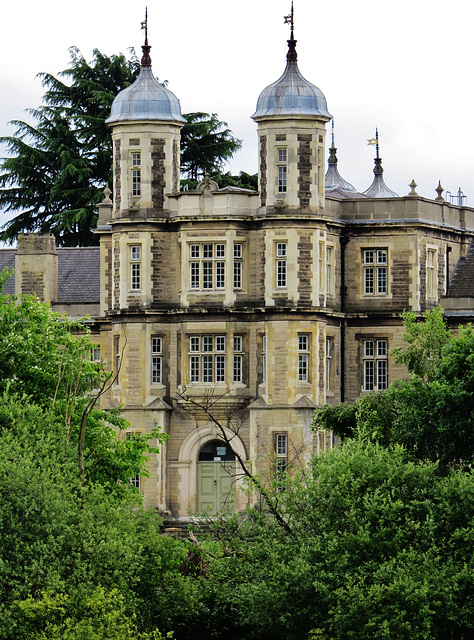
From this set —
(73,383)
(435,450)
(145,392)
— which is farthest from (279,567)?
(145,392)

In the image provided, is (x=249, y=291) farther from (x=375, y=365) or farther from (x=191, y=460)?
(x=191, y=460)

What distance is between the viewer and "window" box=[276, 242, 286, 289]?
237 ft

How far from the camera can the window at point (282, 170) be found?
7231 centimetres

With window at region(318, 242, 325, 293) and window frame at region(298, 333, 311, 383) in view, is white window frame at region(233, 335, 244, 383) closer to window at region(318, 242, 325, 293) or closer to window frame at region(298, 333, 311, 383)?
window frame at region(298, 333, 311, 383)

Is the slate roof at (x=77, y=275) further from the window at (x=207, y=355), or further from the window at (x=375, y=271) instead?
the window at (x=375, y=271)

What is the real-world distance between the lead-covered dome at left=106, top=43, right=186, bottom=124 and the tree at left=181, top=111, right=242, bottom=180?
1419 cm

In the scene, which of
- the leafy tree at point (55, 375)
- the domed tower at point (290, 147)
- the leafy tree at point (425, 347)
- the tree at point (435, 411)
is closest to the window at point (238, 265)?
the domed tower at point (290, 147)

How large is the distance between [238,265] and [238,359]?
3086 millimetres

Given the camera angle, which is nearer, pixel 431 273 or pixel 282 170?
pixel 282 170

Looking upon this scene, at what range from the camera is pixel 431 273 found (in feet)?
248

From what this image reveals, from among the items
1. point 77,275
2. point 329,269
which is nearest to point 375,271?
point 329,269

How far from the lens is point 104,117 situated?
297 ft

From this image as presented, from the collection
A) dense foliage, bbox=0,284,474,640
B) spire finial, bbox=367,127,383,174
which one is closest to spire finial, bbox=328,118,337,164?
spire finial, bbox=367,127,383,174

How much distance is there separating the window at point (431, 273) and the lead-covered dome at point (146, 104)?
31.5 ft
